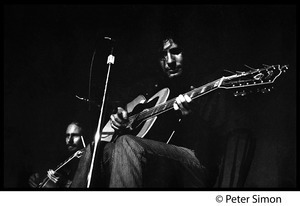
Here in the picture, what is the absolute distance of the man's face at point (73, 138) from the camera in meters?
2.17

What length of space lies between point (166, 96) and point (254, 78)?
1.47 ft

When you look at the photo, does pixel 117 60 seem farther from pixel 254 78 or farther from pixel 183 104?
pixel 254 78

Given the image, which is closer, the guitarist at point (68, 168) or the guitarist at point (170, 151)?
the guitarist at point (170, 151)

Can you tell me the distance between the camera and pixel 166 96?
2123 millimetres

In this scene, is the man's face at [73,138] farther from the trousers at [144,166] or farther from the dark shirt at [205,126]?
the dark shirt at [205,126]

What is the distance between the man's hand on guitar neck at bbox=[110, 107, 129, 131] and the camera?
2.12 m

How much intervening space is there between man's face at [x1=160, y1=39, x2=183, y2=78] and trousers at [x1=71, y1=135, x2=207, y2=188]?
1.35 feet

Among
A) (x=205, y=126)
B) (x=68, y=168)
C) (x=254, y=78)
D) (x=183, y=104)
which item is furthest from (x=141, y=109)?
(x=254, y=78)

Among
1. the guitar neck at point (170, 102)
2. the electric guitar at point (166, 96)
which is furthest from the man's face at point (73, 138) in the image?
the guitar neck at point (170, 102)

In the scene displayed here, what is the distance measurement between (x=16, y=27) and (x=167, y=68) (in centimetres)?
90

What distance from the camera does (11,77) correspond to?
2287 mm

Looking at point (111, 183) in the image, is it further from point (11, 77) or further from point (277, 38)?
point (277, 38)
